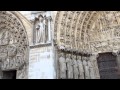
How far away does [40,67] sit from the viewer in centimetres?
665

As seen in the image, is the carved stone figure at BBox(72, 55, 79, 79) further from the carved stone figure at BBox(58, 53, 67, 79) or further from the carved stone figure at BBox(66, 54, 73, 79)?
the carved stone figure at BBox(58, 53, 67, 79)

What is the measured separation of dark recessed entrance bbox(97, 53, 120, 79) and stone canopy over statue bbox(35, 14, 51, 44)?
1.95 meters

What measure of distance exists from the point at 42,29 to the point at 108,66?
2.55 m

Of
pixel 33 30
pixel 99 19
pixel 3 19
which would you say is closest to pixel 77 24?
pixel 99 19

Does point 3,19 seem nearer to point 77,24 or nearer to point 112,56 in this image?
point 77,24

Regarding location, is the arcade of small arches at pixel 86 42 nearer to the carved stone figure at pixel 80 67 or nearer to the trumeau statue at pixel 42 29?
the carved stone figure at pixel 80 67

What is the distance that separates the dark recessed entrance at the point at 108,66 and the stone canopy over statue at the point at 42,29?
6.39ft

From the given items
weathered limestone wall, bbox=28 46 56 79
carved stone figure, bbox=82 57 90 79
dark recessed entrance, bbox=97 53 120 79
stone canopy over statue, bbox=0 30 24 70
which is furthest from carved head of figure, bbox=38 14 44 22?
dark recessed entrance, bbox=97 53 120 79

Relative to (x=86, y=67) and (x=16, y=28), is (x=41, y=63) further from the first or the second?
(x=16, y=28)

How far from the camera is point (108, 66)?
23.1ft

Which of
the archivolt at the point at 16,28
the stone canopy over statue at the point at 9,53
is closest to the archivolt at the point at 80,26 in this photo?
the archivolt at the point at 16,28
